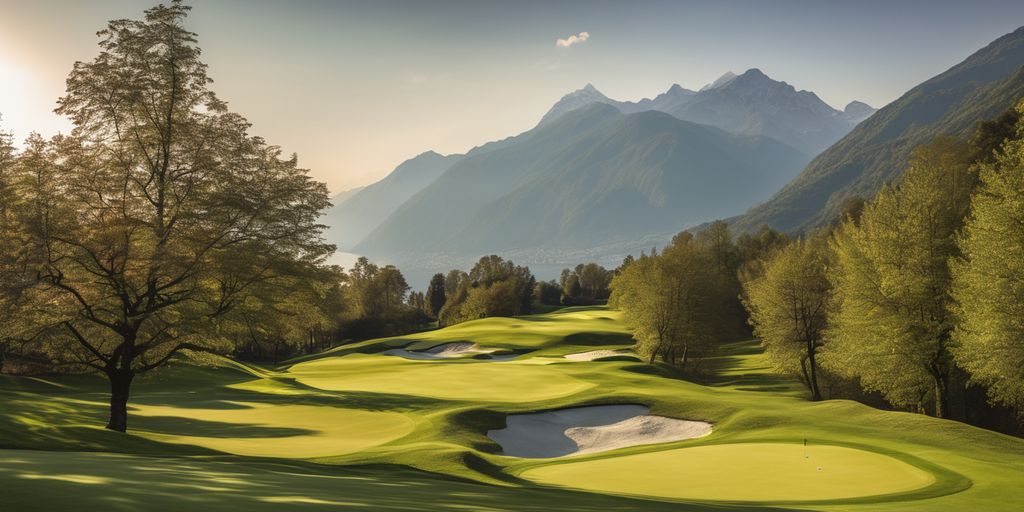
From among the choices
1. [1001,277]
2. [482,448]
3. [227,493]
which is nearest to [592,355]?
[482,448]

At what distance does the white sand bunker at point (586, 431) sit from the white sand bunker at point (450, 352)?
40.8 meters

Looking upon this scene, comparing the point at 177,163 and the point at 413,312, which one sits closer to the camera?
the point at 177,163

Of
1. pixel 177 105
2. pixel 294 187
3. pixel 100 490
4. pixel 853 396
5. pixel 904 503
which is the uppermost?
pixel 177 105

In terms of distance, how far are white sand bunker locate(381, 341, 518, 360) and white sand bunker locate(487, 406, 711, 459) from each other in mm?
40838

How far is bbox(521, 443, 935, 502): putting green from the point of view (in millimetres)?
16656

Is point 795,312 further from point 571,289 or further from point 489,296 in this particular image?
point 571,289

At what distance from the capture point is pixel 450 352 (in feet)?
253

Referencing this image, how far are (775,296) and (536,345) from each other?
33.2 m

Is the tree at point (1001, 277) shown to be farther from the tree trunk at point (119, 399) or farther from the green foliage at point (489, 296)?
the green foliage at point (489, 296)

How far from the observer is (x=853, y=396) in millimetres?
48688

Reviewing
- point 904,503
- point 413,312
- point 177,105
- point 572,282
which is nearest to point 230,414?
point 177,105

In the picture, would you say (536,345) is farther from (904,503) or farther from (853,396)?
(904,503)

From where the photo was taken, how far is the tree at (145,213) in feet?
70.9

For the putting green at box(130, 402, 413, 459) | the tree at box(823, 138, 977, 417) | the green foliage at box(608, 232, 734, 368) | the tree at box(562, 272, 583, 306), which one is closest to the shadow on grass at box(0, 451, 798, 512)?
the putting green at box(130, 402, 413, 459)
